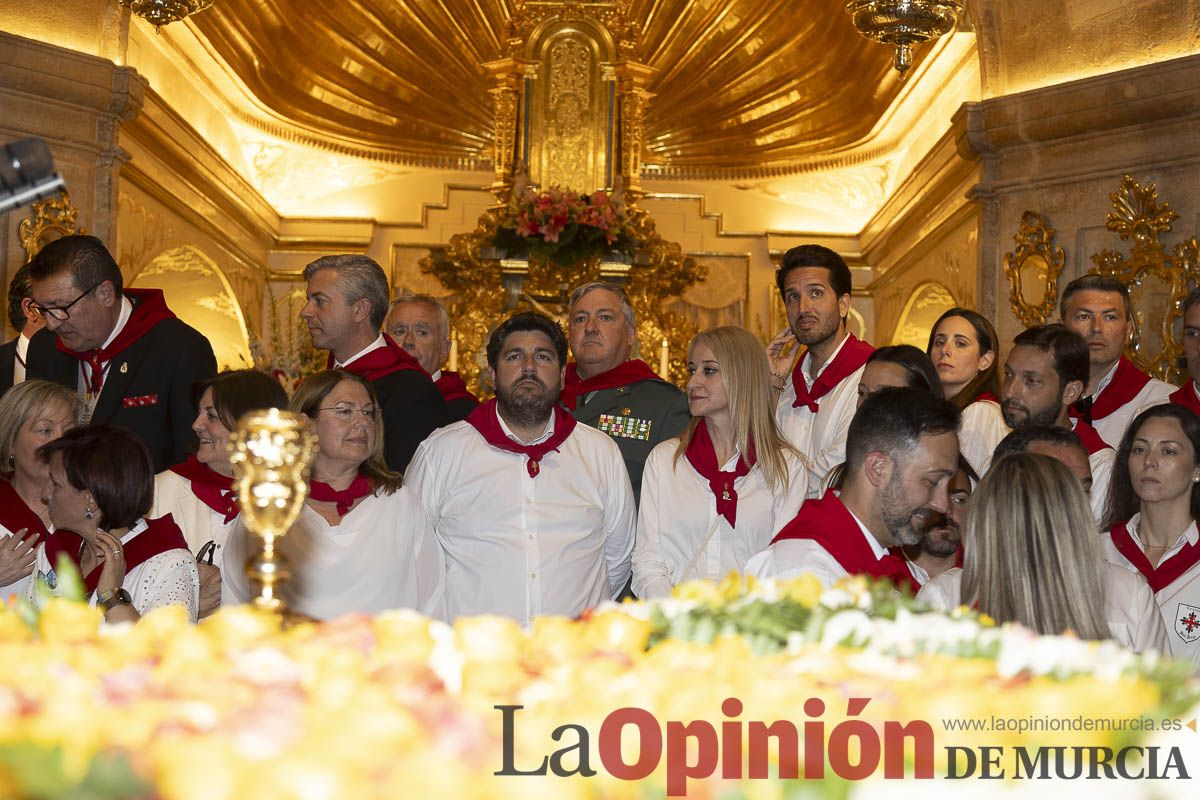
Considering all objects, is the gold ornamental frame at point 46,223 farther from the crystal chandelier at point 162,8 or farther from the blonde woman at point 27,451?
the blonde woman at point 27,451

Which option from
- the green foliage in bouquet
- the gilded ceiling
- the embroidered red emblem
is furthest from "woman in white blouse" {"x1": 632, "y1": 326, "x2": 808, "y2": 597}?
the gilded ceiling

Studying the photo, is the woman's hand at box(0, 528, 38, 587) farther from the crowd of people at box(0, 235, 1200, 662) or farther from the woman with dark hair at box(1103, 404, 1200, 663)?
the woman with dark hair at box(1103, 404, 1200, 663)

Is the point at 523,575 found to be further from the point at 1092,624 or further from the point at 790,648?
the point at 790,648

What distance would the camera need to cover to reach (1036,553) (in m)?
2.63

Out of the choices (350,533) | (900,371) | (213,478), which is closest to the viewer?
(350,533)

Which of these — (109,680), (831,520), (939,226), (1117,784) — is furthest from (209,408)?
(939,226)

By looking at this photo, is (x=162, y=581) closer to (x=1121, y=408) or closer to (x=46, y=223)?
(x=1121, y=408)

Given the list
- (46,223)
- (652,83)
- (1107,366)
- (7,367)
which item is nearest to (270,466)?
(1107,366)

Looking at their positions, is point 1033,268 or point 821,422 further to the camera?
point 1033,268

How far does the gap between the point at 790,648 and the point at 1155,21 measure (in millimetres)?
6221

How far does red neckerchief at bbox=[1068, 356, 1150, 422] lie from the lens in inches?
210

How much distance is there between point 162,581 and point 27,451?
0.87 meters

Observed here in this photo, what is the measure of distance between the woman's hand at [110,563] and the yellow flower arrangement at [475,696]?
5.42 feet

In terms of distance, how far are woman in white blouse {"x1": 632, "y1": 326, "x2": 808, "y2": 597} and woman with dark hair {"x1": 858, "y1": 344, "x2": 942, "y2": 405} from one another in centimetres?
38
